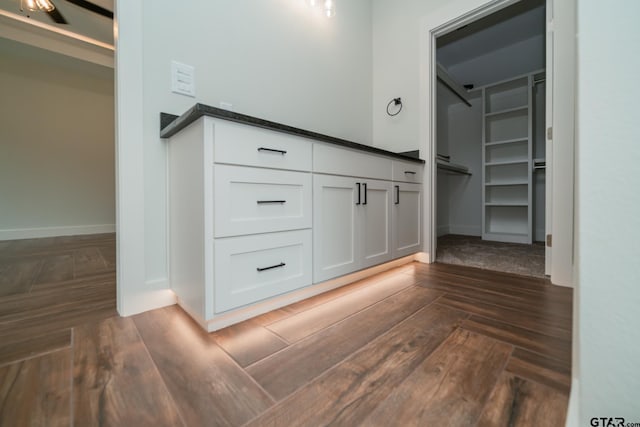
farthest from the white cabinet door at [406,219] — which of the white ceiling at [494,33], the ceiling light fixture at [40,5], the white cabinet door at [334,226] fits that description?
the ceiling light fixture at [40,5]

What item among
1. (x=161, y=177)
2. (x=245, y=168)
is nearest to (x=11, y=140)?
(x=161, y=177)

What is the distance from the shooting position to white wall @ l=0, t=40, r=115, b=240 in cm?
313

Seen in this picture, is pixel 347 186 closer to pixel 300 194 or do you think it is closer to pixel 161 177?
pixel 300 194

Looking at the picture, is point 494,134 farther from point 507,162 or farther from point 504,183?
point 504,183

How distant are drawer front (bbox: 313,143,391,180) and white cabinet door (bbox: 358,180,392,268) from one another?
7cm

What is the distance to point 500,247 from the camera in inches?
104

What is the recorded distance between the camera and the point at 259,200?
1031 millimetres

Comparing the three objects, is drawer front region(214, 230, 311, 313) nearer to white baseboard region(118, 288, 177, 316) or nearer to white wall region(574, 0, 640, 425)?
white baseboard region(118, 288, 177, 316)

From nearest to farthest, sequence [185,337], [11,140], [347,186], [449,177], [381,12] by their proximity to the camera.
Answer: [185,337], [347,186], [381,12], [11,140], [449,177]

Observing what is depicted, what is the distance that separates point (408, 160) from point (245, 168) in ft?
4.42

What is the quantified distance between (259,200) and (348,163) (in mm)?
614

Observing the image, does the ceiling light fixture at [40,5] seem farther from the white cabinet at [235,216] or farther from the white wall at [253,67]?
the white cabinet at [235,216]

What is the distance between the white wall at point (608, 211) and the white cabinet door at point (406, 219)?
1.35m

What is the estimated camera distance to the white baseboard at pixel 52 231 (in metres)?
3.13
